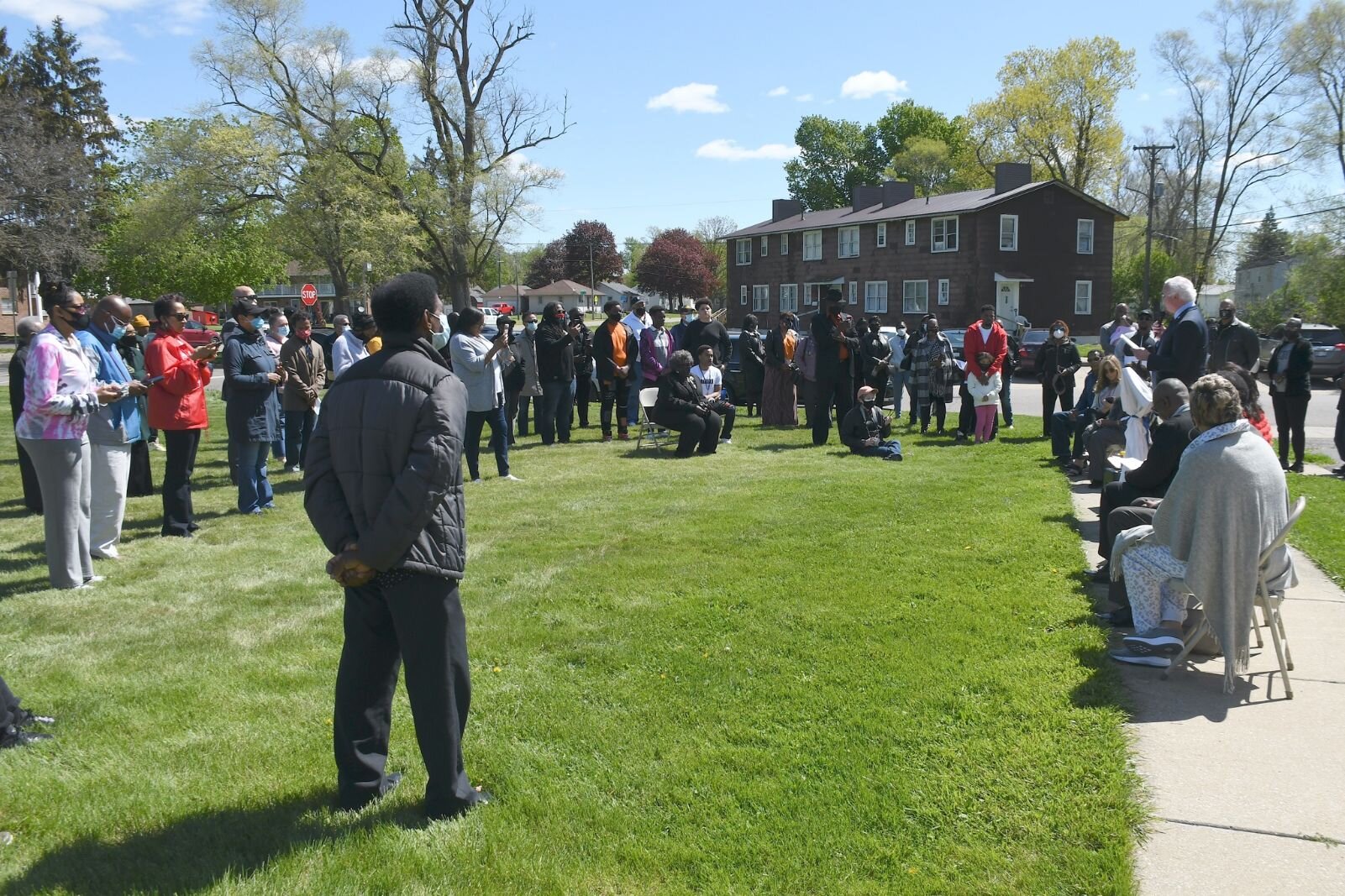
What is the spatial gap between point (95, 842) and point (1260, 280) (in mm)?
88959

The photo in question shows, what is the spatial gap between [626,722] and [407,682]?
1.40 meters

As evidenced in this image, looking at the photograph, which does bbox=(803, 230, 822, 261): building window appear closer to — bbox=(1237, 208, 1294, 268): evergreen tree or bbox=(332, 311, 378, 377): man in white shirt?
bbox=(1237, 208, 1294, 268): evergreen tree

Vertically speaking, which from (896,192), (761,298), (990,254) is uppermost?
(896,192)

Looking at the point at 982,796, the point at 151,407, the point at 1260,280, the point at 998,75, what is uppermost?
the point at 998,75

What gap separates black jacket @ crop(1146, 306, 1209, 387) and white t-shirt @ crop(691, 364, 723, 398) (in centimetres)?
670

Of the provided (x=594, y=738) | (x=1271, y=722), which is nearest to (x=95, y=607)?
(x=594, y=738)

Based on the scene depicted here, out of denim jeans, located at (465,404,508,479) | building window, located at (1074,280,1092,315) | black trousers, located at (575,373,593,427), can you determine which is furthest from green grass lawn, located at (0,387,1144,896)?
building window, located at (1074,280,1092,315)

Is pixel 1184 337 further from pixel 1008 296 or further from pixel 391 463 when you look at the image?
pixel 1008 296

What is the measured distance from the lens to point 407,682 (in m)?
3.75

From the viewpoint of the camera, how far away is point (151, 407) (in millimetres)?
8688

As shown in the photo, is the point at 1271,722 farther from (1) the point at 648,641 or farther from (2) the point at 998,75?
(2) the point at 998,75

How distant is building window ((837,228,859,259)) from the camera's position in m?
56.5

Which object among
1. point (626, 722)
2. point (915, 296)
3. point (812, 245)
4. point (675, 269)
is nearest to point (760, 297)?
point (812, 245)

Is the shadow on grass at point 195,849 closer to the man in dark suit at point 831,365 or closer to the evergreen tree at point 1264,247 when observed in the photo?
the man in dark suit at point 831,365
